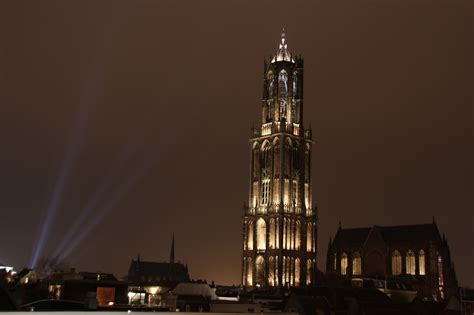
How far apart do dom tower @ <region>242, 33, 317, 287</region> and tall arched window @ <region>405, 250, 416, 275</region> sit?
2270 centimetres

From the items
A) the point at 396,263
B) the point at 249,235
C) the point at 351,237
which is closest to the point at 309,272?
the point at 249,235

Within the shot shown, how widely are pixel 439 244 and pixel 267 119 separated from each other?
45.8 metres

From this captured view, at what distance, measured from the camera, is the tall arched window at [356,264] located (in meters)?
141

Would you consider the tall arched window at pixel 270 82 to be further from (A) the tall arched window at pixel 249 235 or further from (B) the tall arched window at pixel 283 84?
(A) the tall arched window at pixel 249 235

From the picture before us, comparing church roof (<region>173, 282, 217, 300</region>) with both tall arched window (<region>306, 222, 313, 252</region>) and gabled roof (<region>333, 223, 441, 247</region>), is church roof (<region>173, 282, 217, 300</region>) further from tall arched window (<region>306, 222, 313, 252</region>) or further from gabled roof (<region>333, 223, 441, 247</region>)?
gabled roof (<region>333, 223, 441, 247</region>)

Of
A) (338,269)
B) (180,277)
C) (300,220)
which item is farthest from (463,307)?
(180,277)

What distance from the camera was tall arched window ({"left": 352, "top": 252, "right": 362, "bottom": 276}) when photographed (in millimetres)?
140750

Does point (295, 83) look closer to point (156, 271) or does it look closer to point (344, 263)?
point (344, 263)

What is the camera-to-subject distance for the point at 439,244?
133500mm

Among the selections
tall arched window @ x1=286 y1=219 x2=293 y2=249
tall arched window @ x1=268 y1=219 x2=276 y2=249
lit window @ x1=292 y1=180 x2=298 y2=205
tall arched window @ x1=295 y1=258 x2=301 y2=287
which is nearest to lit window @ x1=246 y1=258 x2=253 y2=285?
tall arched window @ x1=268 y1=219 x2=276 y2=249

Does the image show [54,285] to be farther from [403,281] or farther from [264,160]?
[403,281]

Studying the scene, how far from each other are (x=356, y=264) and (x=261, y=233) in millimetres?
30076

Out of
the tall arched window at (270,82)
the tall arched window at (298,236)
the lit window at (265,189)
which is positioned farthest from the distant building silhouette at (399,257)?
the tall arched window at (270,82)

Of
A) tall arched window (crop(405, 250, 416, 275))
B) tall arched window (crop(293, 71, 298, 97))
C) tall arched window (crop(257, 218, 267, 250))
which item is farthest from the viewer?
tall arched window (crop(405, 250, 416, 275))
